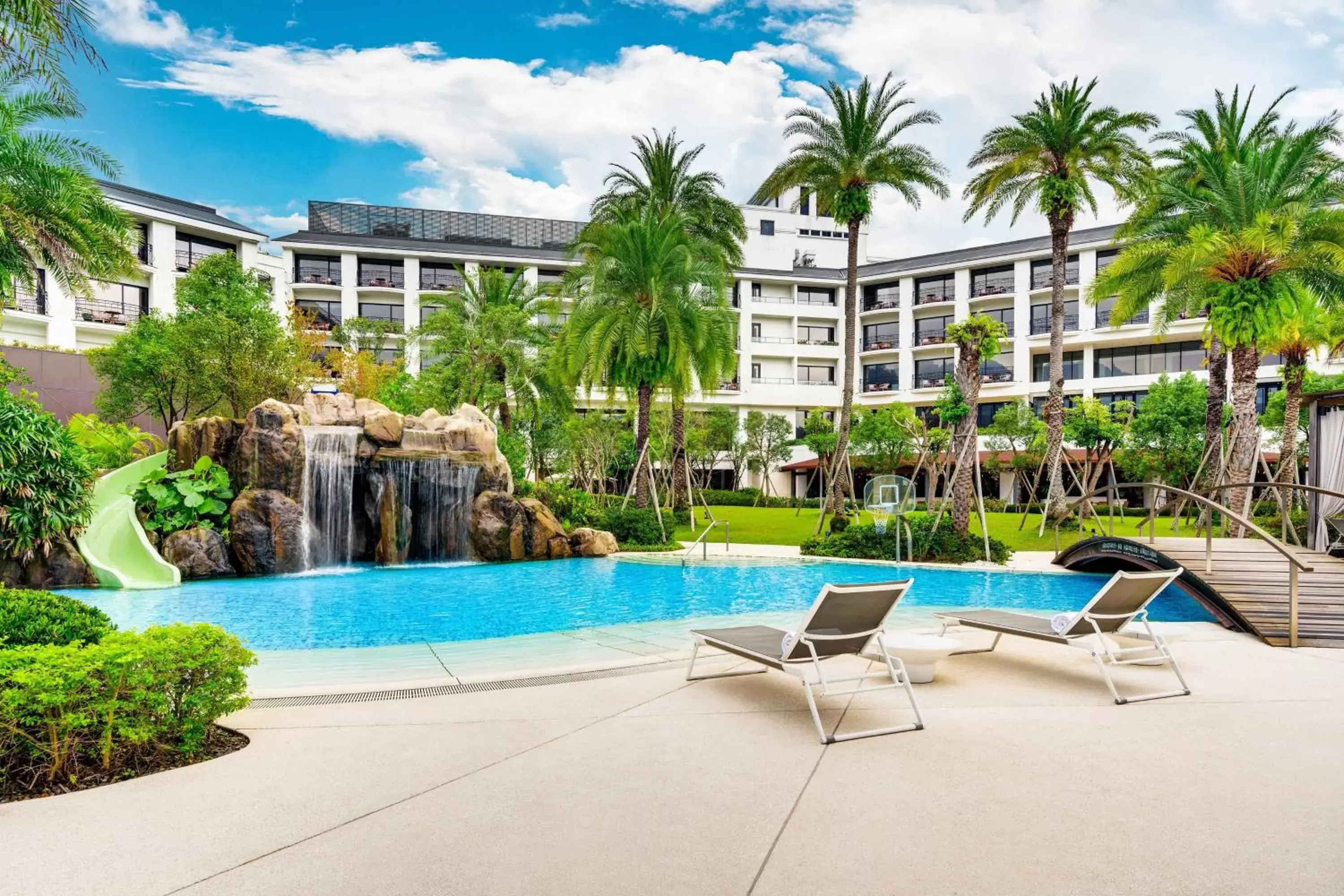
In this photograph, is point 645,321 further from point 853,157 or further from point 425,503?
point 853,157

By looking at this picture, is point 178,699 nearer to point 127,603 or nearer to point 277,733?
point 277,733

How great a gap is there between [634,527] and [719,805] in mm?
19425

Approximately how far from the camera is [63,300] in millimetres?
40062

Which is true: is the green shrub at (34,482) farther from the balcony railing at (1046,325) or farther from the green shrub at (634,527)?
the balcony railing at (1046,325)

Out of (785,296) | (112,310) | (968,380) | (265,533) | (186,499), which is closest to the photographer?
(186,499)

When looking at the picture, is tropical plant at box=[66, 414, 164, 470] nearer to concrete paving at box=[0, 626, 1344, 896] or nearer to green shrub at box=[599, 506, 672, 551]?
green shrub at box=[599, 506, 672, 551]

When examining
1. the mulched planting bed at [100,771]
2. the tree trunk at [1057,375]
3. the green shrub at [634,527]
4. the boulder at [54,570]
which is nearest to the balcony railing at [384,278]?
the green shrub at [634,527]

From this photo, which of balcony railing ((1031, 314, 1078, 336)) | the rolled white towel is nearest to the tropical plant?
the rolled white towel

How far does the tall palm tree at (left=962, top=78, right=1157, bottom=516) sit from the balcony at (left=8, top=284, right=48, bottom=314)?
40.7 m

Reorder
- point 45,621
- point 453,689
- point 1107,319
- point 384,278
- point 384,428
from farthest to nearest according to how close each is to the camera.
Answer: point 384,278
point 1107,319
point 384,428
point 453,689
point 45,621

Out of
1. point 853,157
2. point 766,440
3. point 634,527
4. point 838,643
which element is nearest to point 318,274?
point 766,440

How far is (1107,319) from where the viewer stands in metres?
48.4

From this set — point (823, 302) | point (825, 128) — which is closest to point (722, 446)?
point (823, 302)

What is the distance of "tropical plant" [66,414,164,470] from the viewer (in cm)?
1981
